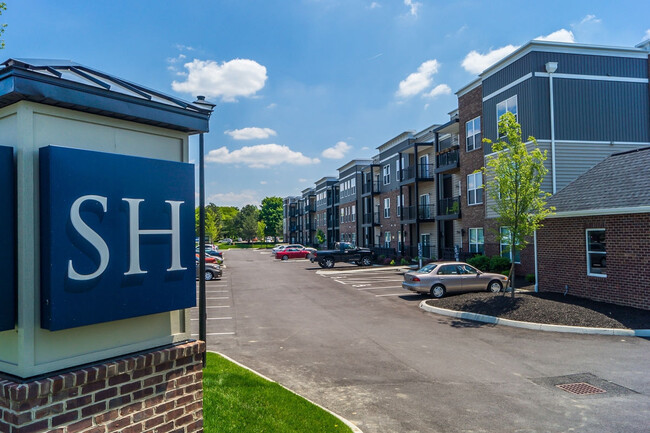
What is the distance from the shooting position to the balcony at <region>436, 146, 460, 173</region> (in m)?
29.3

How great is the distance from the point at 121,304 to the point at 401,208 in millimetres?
35575

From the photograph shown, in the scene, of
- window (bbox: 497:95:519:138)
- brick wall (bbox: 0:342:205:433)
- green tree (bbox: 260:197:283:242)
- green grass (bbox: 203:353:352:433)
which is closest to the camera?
brick wall (bbox: 0:342:205:433)

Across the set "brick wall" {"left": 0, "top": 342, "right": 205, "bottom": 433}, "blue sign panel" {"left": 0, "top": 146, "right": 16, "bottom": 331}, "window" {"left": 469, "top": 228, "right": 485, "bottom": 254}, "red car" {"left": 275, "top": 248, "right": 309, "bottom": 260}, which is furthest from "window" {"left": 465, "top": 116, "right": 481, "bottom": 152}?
"red car" {"left": 275, "top": 248, "right": 309, "bottom": 260}

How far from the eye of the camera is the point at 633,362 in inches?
363

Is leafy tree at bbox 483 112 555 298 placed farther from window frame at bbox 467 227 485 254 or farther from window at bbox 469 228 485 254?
window at bbox 469 228 485 254

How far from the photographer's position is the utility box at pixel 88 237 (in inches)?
123

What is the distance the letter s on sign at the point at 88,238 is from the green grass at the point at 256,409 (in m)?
2.84

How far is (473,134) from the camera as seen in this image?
27.0 meters

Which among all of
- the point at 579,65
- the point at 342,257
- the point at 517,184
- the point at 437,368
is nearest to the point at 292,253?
the point at 342,257

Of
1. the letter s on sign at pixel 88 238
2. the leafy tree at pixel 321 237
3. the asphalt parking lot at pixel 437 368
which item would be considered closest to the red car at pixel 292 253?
the leafy tree at pixel 321 237

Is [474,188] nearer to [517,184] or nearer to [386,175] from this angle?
[517,184]

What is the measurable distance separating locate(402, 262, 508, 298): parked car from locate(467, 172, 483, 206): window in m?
8.68

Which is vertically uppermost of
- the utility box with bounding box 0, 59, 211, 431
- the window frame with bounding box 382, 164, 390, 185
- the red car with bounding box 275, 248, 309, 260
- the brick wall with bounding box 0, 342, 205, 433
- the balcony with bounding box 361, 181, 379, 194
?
the window frame with bounding box 382, 164, 390, 185

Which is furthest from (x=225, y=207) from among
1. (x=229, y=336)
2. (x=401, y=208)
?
(x=229, y=336)
